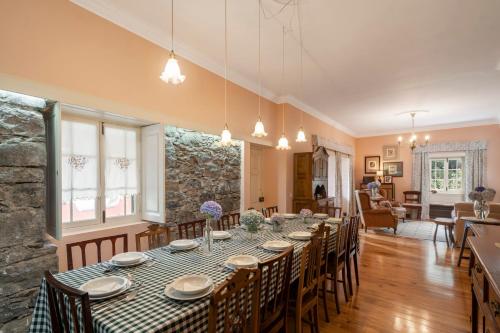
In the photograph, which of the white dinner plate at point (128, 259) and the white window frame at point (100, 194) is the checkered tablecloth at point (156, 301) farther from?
the white window frame at point (100, 194)

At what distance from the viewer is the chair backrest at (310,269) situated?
70.3 inches

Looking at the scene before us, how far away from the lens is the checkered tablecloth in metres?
1.09

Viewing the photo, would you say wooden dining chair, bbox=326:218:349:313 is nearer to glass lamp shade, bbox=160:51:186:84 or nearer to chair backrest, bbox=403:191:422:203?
glass lamp shade, bbox=160:51:186:84

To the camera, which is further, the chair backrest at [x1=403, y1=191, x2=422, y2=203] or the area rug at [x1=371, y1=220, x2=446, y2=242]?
the chair backrest at [x1=403, y1=191, x2=422, y2=203]

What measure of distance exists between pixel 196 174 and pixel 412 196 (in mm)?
7802

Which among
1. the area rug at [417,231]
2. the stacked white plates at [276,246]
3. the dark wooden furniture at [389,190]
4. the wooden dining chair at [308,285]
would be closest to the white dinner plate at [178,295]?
the wooden dining chair at [308,285]

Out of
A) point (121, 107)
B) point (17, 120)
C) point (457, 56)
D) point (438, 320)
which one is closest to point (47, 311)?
point (17, 120)

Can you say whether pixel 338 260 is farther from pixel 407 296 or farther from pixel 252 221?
A: pixel 252 221

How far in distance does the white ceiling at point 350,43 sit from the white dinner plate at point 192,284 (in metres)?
2.46

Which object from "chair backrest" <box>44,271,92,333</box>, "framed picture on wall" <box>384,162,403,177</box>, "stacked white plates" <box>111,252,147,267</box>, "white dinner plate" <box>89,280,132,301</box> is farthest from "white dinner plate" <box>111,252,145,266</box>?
"framed picture on wall" <box>384,162,403,177</box>

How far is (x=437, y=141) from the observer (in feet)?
26.6

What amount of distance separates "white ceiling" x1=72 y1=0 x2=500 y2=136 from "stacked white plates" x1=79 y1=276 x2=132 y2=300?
97.3 inches

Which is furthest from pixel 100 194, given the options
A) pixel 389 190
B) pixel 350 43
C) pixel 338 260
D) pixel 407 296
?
pixel 389 190

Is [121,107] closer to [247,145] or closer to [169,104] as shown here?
[169,104]
